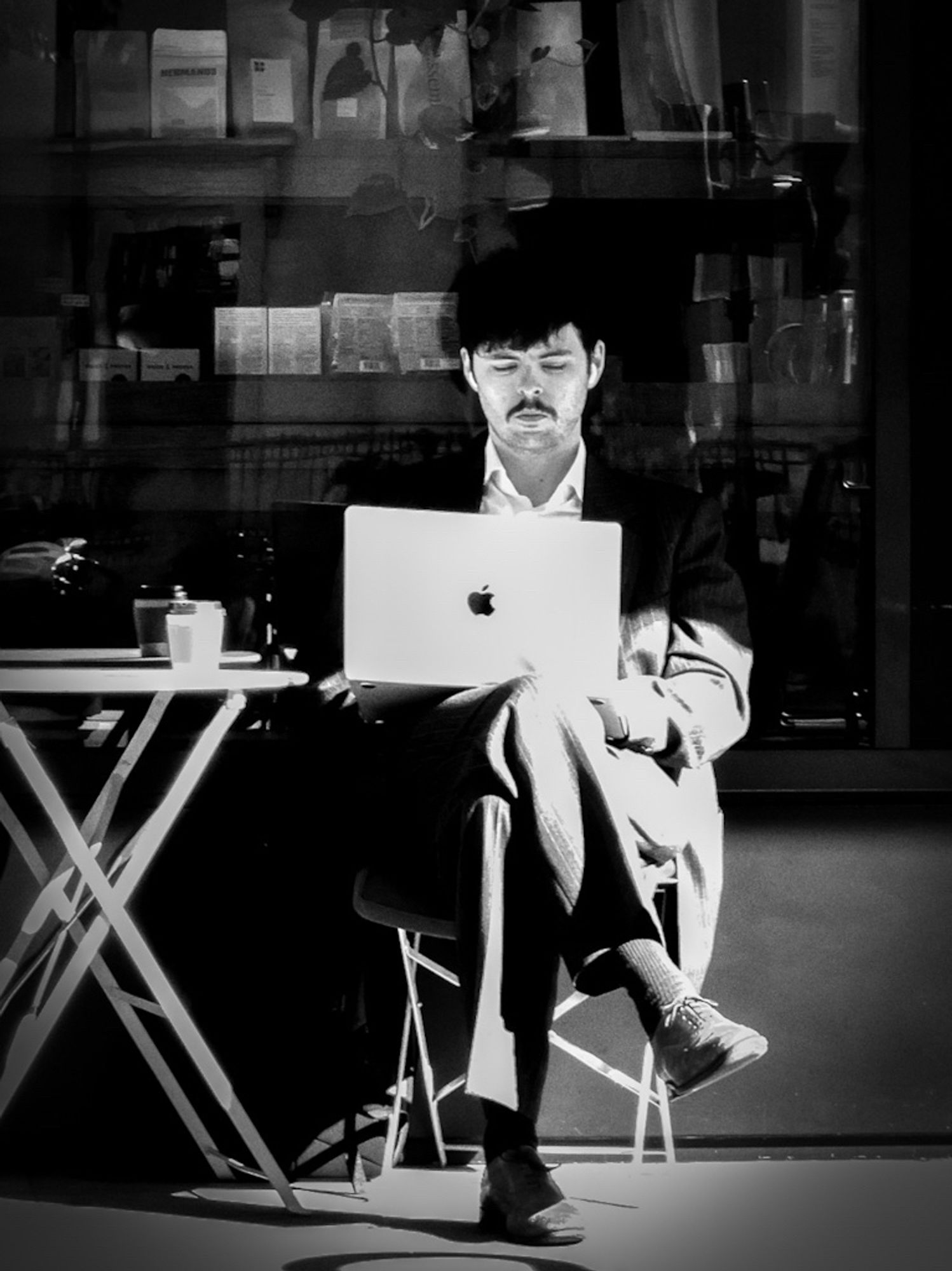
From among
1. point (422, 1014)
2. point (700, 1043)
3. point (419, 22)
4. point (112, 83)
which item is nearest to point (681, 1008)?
point (700, 1043)

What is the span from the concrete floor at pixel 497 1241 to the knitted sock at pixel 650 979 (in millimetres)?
467

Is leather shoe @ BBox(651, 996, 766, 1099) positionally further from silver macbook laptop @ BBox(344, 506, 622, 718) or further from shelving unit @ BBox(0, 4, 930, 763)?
shelving unit @ BBox(0, 4, 930, 763)

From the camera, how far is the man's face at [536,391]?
4191mm

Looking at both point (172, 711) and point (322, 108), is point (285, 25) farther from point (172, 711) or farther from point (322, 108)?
point (172, 711)

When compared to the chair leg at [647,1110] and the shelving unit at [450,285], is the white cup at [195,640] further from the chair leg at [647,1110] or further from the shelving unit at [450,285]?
the chair leg at [647,1110]

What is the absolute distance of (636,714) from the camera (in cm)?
407

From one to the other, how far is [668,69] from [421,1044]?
7.55 ft

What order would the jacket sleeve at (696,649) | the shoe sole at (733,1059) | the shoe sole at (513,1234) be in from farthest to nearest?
the jacket sleeve at (696,649)
the shoe sole at (513,1234)
the shoe sole at (733,1059)

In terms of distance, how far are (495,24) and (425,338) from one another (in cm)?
75

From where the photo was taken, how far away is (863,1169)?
13.5 ft

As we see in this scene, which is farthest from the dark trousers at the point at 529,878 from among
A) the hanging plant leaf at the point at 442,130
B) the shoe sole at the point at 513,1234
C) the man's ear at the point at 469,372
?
the hanging plant leaf at the point at 442,130

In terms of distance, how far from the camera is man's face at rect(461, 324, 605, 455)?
4.19 metres

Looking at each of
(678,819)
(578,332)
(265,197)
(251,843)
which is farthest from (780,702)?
(265,197)

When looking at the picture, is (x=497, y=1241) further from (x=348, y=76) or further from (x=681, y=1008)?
(x=348, y=76)
